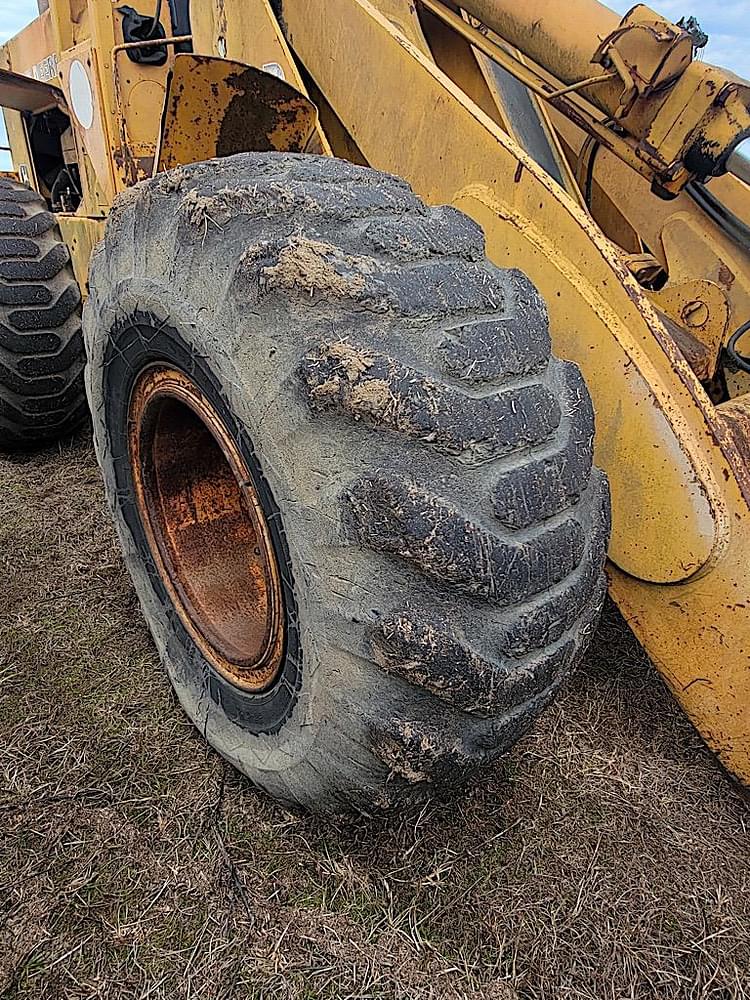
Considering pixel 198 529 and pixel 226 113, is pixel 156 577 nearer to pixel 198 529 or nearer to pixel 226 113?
pixel 198 529

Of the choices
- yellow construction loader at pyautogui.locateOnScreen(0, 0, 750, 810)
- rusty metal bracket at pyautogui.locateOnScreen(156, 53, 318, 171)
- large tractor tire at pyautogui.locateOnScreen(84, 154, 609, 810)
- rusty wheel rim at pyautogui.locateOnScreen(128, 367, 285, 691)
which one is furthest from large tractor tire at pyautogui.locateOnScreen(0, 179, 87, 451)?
large tractor tire at pyautogui.locateOnScreen(84, 154, 609, 810)

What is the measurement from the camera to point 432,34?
246 cm

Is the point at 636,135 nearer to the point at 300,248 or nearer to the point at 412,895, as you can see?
the point at 300,248

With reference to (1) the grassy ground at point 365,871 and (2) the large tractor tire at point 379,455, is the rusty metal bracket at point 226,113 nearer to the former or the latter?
(2) the large tractor tire at point 379,455

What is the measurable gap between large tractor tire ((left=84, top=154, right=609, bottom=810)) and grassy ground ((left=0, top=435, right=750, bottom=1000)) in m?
0.25

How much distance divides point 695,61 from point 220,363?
1314 mm

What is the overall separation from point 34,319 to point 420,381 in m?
2.73

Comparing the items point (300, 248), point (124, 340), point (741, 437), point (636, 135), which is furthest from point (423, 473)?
point (636, 135)

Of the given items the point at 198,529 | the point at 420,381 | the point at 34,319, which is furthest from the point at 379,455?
the point at 34,319

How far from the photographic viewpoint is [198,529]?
7.57ft

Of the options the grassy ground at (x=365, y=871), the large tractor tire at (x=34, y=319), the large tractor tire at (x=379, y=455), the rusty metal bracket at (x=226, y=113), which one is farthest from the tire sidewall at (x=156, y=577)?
the large tractor tire at (x=34, y=319)

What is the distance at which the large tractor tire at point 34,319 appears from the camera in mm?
3436

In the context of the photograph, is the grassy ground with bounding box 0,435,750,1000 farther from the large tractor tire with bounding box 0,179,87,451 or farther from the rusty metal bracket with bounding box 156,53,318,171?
the large tractor tire with bounding box 0,179,87,451

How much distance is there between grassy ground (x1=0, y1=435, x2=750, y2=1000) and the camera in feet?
5.16
